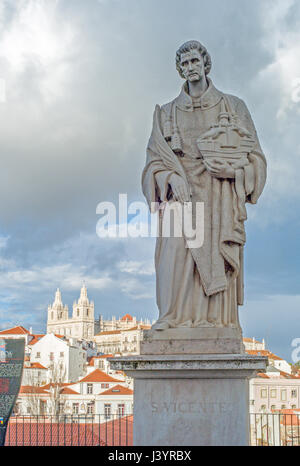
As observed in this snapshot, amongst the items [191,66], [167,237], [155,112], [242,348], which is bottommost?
[242,348]

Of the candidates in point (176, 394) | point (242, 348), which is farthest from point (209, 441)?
point (242, 348)

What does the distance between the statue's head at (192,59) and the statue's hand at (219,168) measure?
1333mm

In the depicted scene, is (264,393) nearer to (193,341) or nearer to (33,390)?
(33,390)

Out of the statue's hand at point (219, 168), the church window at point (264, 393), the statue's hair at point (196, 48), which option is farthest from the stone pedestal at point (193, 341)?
the church window at point (264, 393)

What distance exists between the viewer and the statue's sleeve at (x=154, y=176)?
774cm

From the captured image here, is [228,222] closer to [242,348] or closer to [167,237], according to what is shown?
[167,237]

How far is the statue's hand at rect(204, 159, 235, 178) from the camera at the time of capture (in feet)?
24.7

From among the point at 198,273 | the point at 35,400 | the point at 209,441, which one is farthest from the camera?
the point at 35,400

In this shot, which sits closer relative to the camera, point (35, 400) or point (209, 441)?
point (209, 441)

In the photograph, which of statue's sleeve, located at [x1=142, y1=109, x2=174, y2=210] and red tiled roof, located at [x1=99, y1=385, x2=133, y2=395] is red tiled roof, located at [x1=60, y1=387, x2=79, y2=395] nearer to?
red tiled roof, located at [x1=99, y1=385, x2=133, y2=395]

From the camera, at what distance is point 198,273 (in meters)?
7.43

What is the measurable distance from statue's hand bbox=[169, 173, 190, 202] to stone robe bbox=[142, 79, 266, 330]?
93 mm

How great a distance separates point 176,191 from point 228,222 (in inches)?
31.9

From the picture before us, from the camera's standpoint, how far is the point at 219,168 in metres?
7.55
